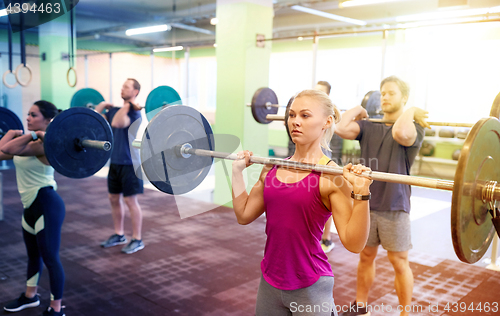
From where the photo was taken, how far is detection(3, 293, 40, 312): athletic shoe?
8.61ft

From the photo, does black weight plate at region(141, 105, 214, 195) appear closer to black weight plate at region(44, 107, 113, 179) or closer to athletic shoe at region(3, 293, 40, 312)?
black weight plate at region(44, 107, 113, 179)

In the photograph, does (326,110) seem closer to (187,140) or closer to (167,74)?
(187,140)

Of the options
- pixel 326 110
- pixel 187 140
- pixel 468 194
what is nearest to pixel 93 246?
pixel 187 140

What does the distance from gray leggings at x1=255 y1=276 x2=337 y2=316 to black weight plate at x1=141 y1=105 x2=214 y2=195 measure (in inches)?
24.6

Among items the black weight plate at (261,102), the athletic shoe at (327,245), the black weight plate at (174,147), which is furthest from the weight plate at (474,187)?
the black weight plate at (261,102)

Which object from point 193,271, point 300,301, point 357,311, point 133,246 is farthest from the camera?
point 133,246

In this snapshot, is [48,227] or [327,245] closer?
[48,227]

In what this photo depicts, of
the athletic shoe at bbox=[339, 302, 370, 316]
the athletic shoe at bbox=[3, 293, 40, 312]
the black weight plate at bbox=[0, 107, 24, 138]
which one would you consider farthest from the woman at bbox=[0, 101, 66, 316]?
the athletic shoe at bbox=[339, 302, 370, 316]

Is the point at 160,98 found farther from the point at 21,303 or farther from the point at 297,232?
the point at 297,232

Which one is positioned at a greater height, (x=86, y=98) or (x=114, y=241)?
(x=86, y=98)

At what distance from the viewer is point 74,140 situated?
2266 millimetres

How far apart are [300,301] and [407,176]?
58 cm

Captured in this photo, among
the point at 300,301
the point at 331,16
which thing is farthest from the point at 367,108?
the point at 331,16

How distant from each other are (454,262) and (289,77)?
7939 mm
